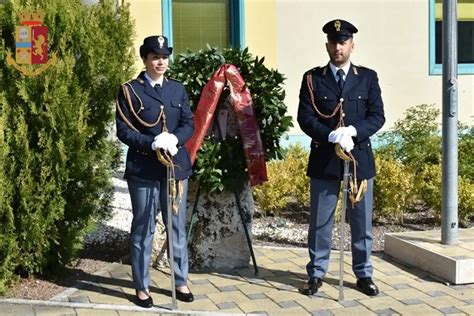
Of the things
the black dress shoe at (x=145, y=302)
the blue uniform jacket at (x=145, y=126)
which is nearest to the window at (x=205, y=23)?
the blue uniform jacket at (x=145, y=126)

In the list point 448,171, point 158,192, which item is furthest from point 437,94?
point 158,192

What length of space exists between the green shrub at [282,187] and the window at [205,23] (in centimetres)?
285

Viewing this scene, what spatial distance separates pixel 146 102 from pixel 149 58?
301 millimetres

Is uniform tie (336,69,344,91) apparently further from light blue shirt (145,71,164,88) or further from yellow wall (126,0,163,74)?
yellow wall (126,0,163,74)

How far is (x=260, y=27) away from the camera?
9.90 m

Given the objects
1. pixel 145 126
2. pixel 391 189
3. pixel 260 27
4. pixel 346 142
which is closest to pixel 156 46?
pixel 145 126

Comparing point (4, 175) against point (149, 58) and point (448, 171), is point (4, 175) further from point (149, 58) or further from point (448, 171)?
point (448, 171)

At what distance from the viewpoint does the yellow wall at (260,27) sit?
9859mm

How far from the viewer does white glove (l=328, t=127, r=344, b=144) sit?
4.69 m

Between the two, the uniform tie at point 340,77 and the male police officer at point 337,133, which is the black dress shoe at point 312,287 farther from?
the uniform tie at point 340,77

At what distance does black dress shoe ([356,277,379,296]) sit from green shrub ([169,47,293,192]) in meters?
1.22

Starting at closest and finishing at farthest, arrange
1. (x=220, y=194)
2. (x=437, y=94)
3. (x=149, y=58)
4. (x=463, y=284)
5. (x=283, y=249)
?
(x=149, y=58) → (x=463, y=284) → (x=220, y=194) → (x=283, y=249) → (x=437, y=94)

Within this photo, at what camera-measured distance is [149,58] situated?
4.72 m

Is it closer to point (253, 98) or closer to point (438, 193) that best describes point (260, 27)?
point (438, 193)
